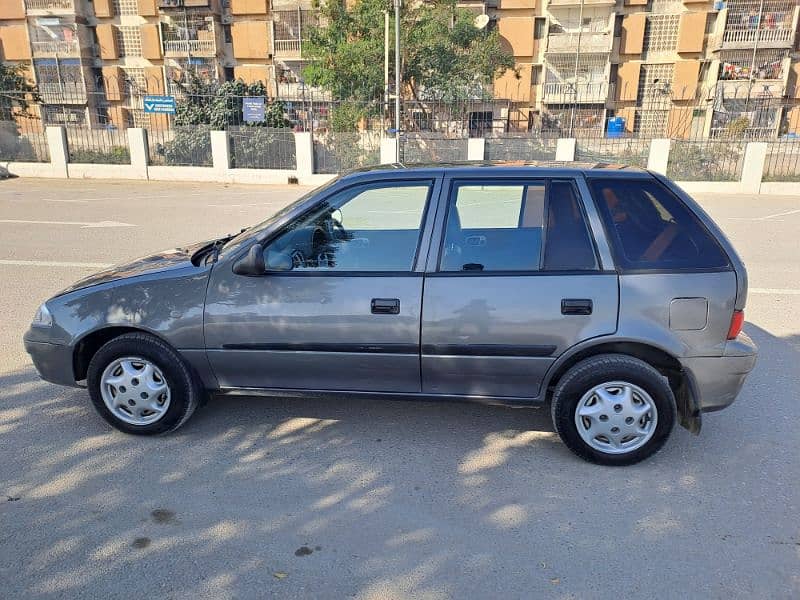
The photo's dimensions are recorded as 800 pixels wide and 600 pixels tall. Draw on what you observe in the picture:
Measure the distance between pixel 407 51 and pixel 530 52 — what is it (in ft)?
66.8

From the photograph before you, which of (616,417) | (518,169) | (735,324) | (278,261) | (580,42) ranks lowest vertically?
(616,417)

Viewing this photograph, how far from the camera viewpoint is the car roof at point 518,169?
10.9ft

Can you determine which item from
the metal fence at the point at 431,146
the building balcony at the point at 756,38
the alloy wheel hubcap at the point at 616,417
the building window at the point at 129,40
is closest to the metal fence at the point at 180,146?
the metal fence at the point at 431,146

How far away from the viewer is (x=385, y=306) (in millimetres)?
3205

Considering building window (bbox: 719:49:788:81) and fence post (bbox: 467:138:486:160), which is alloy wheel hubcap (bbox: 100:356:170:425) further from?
building window (bbox: 719:49:788:81)

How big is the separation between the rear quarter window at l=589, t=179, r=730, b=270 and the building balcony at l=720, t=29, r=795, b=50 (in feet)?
151

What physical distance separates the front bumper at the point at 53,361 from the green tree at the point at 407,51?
80.9ft

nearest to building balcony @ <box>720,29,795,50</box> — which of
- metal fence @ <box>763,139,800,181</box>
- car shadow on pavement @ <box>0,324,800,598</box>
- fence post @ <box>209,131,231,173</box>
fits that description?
metal fence @ <box>763,139,800,181</box>

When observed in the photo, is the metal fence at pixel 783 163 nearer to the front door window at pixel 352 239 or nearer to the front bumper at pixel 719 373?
the front bumper at pixel 719 373

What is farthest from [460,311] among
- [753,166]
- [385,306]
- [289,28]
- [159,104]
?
[289,28]

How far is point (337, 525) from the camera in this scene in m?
2.81

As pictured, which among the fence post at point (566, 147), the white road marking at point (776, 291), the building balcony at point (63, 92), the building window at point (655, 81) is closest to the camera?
the white road marking at point (776, 291)

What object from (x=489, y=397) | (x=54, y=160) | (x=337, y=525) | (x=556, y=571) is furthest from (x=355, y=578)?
(x=54, y=160)

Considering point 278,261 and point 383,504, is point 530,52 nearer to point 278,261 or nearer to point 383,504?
point 278,261
